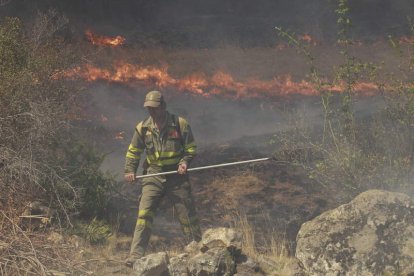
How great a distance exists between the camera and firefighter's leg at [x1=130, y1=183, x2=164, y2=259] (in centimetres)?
714

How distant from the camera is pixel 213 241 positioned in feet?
20.6

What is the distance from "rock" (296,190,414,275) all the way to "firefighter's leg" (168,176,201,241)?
1.93m

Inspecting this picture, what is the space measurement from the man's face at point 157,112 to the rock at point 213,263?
2.14m

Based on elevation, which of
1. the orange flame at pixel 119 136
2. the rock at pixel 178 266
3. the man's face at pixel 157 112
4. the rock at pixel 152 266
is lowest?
the rock at pixel 178 266

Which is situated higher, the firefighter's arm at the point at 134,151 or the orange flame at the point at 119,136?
the firefighter's arm at the point at 134,151

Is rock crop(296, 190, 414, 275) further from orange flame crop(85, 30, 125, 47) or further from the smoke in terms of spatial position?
orange flame crop(85, 30, 125, 47)

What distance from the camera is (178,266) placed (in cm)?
615

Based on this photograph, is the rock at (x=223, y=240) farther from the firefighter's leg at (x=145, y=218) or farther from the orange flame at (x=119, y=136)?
the orange flame at (x=119, y=136)

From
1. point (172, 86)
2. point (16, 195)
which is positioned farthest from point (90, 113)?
point (16, 195)

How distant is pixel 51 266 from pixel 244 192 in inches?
230

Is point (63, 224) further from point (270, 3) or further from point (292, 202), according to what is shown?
point (270, 3)

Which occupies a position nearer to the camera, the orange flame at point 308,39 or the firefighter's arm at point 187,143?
the firefighter's arm at point 187,143

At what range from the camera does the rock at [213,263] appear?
19.2ft

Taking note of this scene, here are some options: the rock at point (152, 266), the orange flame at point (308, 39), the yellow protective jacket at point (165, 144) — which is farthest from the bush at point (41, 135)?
the orange flame at point (308, 39)
